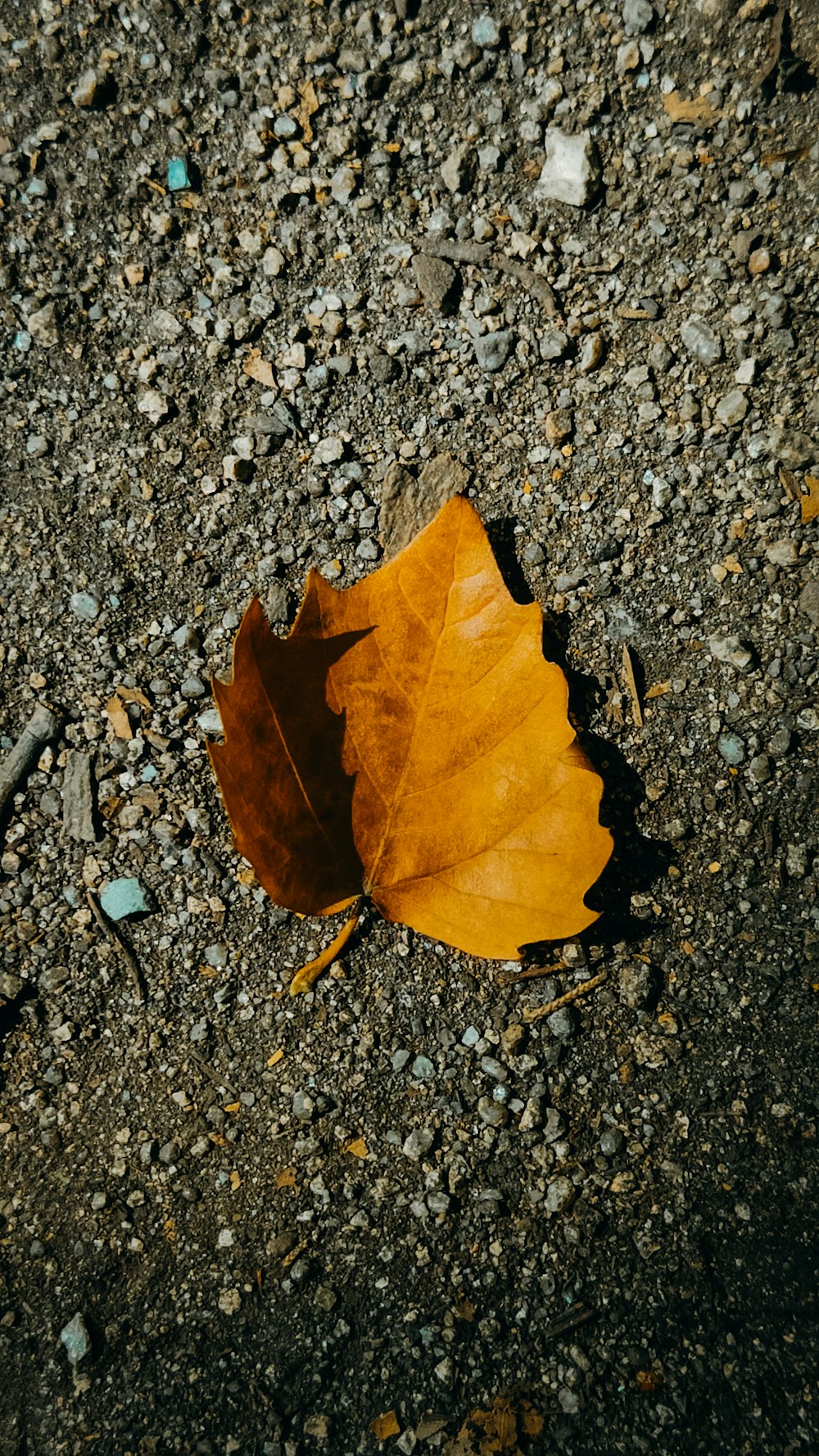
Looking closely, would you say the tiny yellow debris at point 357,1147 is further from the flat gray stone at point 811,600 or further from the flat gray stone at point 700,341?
the flat gray stone at point 700,341

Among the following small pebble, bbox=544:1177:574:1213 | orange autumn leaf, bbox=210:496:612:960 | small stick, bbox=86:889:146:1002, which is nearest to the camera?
orange autumn leaf, bbox=210:496:612:960

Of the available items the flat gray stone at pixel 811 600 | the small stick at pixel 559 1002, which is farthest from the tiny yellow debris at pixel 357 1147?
the flat gray stone at pixel 811 600

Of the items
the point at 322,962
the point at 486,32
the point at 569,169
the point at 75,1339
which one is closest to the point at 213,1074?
the point at 322,962

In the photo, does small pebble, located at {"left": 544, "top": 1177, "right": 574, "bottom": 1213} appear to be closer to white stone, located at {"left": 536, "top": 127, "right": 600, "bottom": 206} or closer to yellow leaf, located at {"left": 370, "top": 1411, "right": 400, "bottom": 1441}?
yellow leaf, located at {"left": 370, "top": 1411, "right": 400, "bottom": 1441}

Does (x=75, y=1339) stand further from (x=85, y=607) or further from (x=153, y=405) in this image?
(x=153, y=405)

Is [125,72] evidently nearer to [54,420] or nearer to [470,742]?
[54,420]

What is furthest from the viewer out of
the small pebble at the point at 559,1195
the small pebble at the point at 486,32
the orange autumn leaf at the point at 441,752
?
the small pebble at the point at 486,32

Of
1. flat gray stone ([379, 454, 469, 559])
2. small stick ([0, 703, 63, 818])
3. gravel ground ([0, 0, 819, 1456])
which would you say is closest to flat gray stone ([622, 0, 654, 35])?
gravel ground ([0, 0, 819, 1456])
